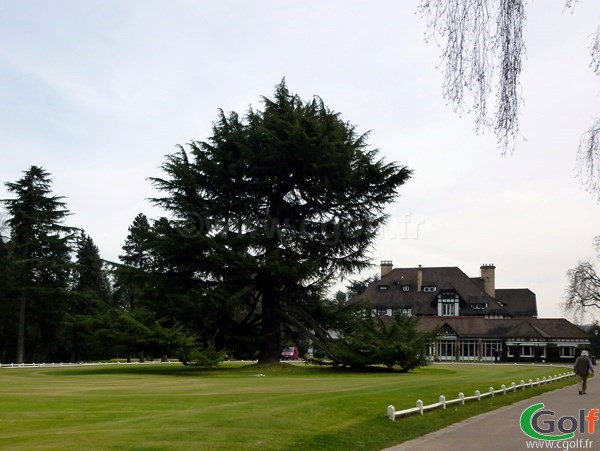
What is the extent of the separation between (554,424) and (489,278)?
261ft

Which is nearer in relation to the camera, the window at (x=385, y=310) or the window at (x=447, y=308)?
the window at (x=447, y=308)

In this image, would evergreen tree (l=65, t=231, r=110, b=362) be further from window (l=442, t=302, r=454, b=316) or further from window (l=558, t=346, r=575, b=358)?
window (l=558, t=346, r=575, b=358)

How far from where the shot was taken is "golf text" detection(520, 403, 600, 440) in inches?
563

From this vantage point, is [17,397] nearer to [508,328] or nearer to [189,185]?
[189,185]

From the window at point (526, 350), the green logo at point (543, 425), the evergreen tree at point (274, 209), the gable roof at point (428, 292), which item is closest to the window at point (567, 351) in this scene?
the window at point (526, 350)

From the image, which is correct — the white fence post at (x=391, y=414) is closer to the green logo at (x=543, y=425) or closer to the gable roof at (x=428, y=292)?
the green logo at (x=543, y=425)

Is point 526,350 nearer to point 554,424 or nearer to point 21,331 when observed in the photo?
point 21,331

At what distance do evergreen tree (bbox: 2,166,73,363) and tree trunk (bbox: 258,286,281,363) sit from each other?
73.0 ft

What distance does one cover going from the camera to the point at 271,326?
46219mm

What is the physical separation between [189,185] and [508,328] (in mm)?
49452

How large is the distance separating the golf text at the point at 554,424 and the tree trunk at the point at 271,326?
27431mm

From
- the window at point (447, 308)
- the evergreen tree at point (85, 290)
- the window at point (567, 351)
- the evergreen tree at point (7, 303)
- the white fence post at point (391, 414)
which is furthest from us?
the window at point (447, 308)

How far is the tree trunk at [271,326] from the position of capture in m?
46.0

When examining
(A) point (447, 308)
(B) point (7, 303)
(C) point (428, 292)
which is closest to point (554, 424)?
(B) point (7, 303)
